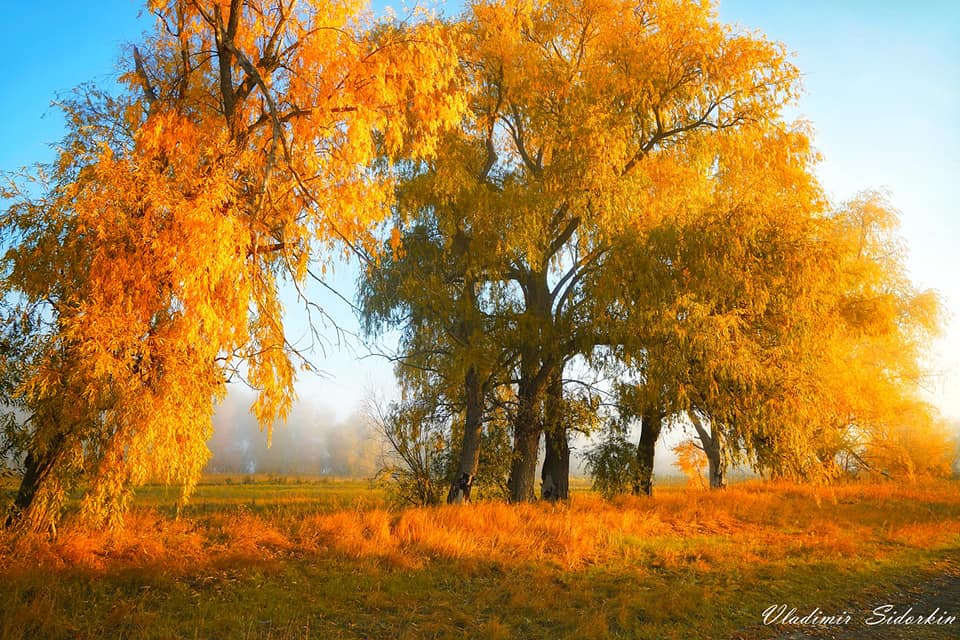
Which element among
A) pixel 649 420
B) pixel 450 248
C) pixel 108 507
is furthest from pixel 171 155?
pixel 649 420

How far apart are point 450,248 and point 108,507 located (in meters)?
8.82

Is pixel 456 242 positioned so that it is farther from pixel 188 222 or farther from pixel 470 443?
pixel 188 222

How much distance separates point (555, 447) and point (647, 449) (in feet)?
10.2

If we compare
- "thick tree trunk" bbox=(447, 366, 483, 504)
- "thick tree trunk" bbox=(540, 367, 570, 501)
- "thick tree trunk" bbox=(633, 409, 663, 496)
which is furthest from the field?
"thick tree trunk" bbox=(633, 409, 663, 496)

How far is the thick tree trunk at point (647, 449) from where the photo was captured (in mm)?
16375

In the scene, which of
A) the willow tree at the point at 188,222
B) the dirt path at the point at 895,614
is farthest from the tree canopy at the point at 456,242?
the dirt path at the point at 895,614

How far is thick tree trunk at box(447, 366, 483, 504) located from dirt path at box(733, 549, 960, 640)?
7.56m

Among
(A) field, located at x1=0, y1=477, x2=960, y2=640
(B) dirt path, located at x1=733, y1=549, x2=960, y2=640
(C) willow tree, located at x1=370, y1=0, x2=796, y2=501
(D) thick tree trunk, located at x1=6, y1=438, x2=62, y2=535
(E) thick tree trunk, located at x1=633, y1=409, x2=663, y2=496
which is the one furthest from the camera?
(E) thick tree trunk, located at x1=633, y1=409, x2=663, y2=496

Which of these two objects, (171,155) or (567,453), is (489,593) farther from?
(567,453)

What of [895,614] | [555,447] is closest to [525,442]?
[555,447]

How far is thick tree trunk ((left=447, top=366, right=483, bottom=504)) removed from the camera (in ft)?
46.9

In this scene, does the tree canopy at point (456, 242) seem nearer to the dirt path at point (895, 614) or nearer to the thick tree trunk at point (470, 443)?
the thick tree trunk at point (470, 443)

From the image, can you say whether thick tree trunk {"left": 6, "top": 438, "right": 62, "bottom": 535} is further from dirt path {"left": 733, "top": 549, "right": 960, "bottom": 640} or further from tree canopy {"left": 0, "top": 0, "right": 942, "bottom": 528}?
dirt path {"left": 733, "top": 549, "right": 960, "bottom": 640}

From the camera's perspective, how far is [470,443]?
1453 centimetres
